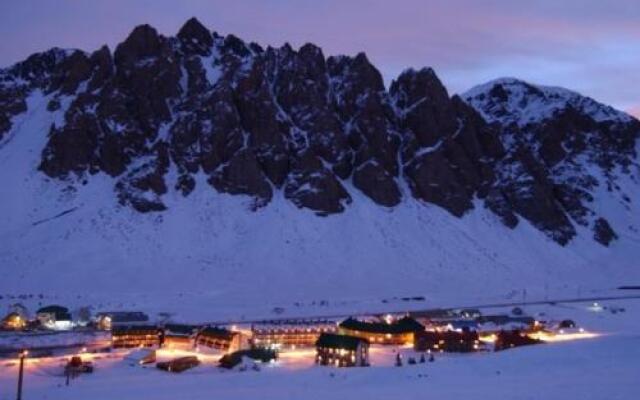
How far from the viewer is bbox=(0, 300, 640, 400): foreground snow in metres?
32.4

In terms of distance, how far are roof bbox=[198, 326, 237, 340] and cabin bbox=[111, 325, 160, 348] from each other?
4646mm

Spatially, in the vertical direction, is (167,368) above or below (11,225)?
below

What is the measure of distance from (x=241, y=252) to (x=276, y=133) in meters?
31.6

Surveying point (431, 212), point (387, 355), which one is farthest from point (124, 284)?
point (431, 212)

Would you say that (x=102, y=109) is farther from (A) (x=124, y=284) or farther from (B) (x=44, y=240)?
(A) (x=124, y=284)

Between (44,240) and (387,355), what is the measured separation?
64.6m

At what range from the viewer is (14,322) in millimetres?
69688

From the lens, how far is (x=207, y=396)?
35.6 meters

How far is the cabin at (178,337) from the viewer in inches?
2367

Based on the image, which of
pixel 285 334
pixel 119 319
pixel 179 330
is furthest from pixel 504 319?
pixel 119 319

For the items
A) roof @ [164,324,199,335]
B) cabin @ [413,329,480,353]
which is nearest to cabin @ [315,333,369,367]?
cabin @ [413,329,480,353]

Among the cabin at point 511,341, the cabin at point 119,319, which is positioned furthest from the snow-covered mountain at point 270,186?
the cabin at point 511,341

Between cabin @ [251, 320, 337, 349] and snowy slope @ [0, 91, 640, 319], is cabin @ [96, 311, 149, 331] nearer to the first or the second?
snowy slope @ [0, 91, 640, 319]

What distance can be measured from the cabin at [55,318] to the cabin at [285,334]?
19.5 metres
